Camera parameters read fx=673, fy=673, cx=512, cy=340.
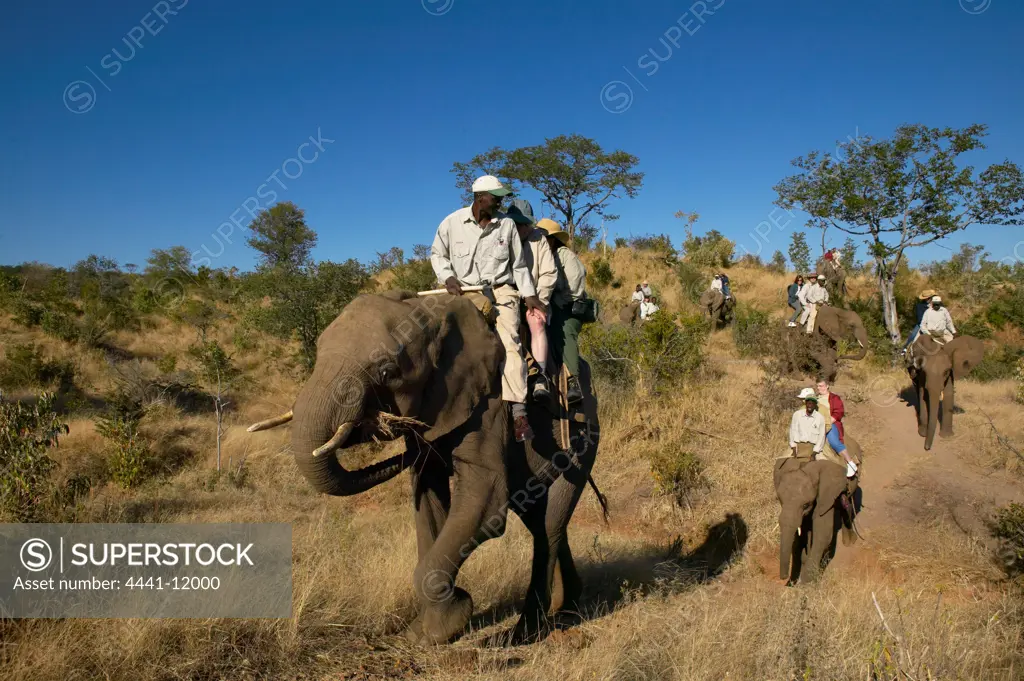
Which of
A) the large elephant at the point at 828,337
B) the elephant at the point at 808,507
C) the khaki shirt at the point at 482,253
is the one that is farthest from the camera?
the large elephant at the point at 828,337

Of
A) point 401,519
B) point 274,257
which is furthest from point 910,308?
point 274,257

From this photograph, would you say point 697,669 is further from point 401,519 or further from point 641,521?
point 641,521

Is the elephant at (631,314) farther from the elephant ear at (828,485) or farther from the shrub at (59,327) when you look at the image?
the shrub at (59,327)

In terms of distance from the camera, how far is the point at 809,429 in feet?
27.5

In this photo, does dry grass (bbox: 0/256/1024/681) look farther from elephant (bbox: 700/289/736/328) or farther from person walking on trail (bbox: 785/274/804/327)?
elephant (bbox: 700/289/736/328)

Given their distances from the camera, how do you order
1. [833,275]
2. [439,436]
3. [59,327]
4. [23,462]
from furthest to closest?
[833,275] → [59,327] → [23,462] → [439,436]

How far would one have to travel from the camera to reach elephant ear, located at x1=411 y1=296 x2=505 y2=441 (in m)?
3.89

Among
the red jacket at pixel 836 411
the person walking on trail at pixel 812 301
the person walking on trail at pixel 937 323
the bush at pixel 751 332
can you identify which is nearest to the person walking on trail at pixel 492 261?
the red jacket at pixel 836 411

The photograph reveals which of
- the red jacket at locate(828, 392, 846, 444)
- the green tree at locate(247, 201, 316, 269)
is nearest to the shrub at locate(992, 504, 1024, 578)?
the red jacket at locate(828, 392, 846, 444)

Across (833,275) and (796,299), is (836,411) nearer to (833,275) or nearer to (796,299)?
(796,299)

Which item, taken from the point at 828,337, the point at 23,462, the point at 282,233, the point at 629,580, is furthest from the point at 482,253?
the point at 282,233

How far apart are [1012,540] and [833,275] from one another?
15.2m

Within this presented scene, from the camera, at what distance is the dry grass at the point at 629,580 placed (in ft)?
12.9

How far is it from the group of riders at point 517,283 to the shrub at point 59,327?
1650 centimetres
